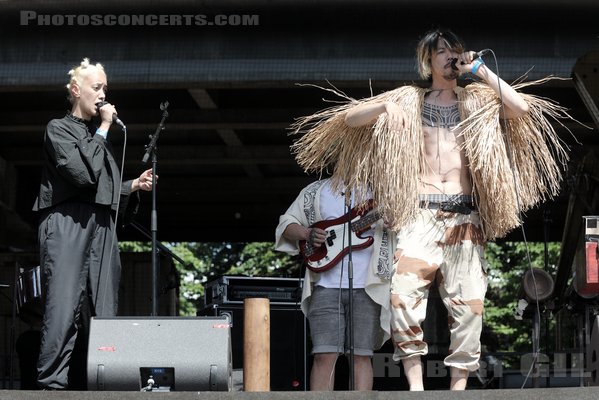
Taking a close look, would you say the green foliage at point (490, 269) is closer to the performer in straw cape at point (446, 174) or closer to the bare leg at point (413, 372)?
the performer in straw cape at point (446, 174)

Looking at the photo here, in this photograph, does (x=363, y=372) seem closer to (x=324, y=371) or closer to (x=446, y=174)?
(x=324, y=371)

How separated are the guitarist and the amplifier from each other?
1.67 m

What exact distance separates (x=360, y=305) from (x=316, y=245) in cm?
40

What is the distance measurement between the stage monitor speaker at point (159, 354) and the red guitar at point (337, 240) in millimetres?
768

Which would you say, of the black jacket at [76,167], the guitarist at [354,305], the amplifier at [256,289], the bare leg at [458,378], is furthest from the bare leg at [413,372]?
the amplifier at [256,289]

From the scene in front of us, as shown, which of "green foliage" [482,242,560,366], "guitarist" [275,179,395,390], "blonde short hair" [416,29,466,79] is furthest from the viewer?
"green foliage" [482,242,560,366]

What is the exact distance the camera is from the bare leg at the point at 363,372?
5.23m

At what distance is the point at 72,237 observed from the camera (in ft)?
17.4

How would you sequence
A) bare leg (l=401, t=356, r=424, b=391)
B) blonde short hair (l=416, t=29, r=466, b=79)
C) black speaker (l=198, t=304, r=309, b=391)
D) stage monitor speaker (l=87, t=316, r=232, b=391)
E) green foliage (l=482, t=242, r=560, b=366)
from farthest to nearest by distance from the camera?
green foliage (l=482, t=242, r=560, b=366) < black speaker (l=198, t=304, r=309, b=391) < blonde short hair (l=416, t=29, r=466, b=79) < stage monitor speaker (l=87, t=316, r=232, b=391) < bare leg (l=401, t=356, r=424, b=391)

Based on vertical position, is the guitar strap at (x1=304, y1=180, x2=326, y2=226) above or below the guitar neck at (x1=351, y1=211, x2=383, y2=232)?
above

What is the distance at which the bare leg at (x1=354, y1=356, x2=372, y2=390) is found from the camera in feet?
17.1

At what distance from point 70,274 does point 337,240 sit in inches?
51.8

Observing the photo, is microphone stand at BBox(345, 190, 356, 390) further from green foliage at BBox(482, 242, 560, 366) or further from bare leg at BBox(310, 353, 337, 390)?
green foliage at BBox(482, 242, 560, 366)

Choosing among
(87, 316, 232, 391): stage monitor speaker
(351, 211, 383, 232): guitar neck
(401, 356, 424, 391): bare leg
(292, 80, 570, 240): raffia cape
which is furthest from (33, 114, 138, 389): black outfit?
(401, 356, 424, 391): bare leg
